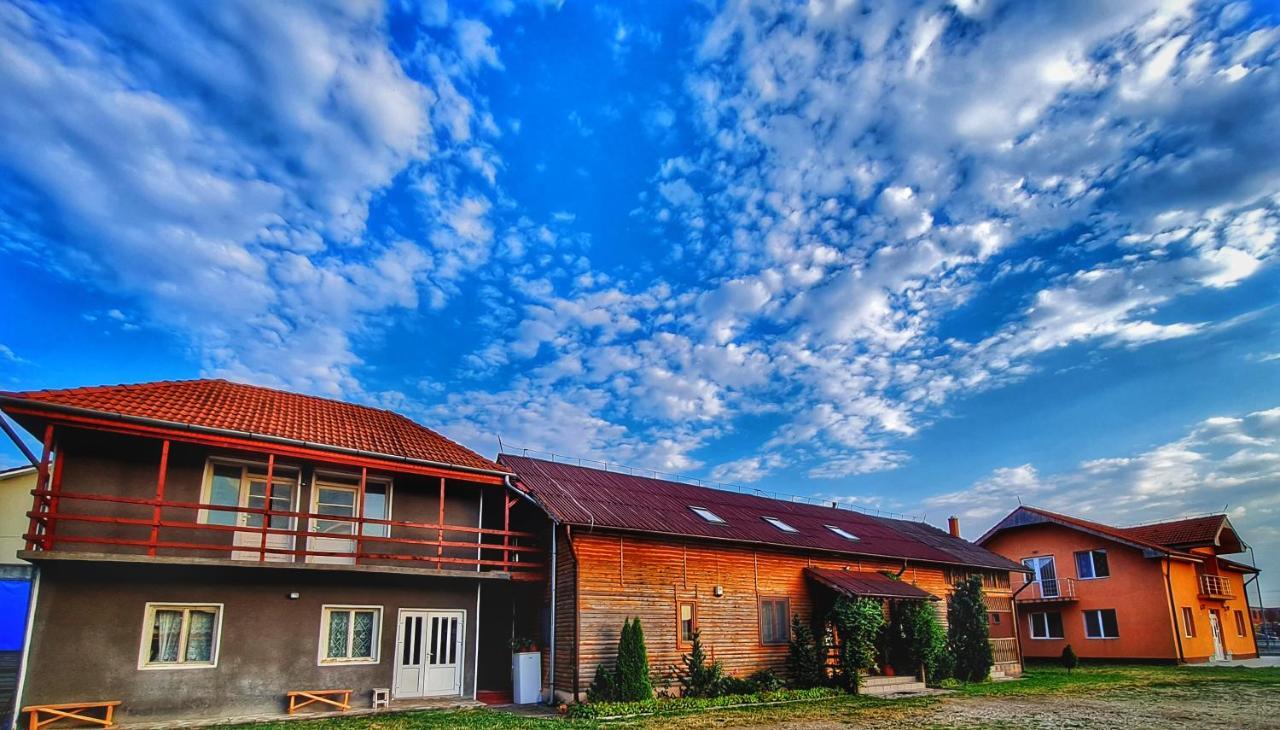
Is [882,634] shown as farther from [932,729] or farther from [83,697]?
[83,697]

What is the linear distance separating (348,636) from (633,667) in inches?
253

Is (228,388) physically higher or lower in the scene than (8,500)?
higher

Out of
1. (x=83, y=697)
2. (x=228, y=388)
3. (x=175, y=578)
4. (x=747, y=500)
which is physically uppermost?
(x=228, y=388)

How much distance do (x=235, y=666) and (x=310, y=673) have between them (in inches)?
57.9

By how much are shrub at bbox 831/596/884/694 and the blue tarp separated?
961 inches

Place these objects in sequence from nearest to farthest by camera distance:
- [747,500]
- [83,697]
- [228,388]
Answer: [83,697]
[228,388]
[747,500]

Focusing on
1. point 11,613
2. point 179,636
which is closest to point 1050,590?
point 179,636

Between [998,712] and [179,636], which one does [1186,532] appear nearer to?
[998,712]

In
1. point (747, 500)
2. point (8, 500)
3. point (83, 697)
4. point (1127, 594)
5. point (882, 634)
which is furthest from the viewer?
point (1127, 594)

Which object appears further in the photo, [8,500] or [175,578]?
[8,500]

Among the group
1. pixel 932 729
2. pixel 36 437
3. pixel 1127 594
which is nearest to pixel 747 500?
pixel 932 729

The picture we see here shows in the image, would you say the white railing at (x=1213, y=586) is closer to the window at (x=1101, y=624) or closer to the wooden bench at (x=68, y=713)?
the window at (x=1101, y=624)

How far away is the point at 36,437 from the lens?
50.6 ft

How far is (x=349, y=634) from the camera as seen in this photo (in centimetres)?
1653
